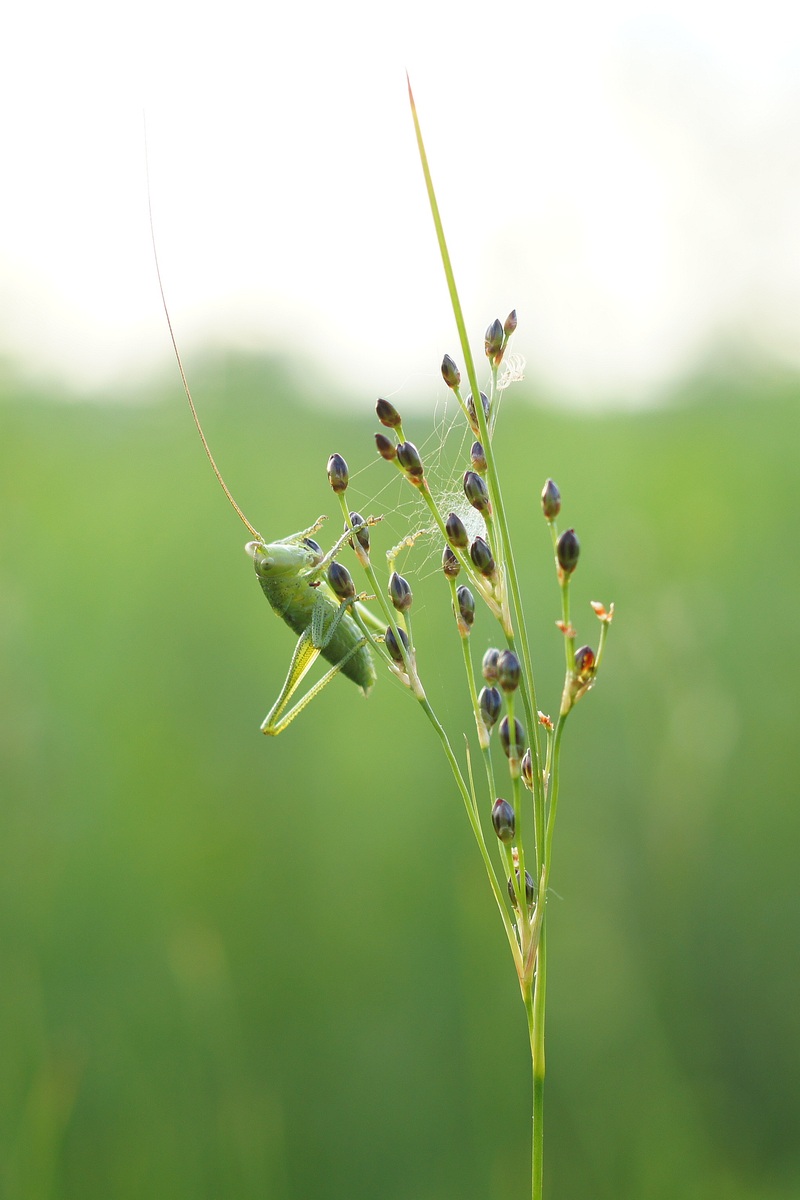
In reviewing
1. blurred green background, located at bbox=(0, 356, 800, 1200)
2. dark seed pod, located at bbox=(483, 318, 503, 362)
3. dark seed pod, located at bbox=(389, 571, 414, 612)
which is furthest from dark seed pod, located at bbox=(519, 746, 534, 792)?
blurred green background, located at bbox=(0, 356, 800, 1200)

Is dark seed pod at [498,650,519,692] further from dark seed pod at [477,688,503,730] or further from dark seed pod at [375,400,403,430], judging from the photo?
dark seed pod at [375,400,403,430]

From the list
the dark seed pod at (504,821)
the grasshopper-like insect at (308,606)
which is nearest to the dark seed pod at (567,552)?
the dark seed pod at (504,821)

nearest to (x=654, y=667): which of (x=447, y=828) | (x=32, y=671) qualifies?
(x=447, y=828)

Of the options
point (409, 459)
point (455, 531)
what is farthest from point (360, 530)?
point (455, 531)

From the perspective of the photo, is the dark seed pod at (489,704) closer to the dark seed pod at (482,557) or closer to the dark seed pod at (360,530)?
the dark seed pod at (482,557)

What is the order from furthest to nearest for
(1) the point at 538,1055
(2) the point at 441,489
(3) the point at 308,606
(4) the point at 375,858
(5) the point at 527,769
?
(4) the point at 375,858 < (3) the point at 308,606 < (2) the point at 441,489 < (5) the point at 527,769 < (1) the point at 538,1055

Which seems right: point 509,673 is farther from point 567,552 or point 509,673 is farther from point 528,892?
point 528,892
